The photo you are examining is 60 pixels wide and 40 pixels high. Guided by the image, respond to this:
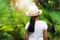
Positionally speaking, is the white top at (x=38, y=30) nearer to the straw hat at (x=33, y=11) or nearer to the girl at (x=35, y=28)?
the girl at (x=35, y=28)

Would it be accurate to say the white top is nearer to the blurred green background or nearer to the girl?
the girl

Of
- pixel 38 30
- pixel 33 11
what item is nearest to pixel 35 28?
pixel 38 30

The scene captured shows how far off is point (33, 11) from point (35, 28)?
25 cm

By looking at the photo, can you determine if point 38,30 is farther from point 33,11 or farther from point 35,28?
point 33,11

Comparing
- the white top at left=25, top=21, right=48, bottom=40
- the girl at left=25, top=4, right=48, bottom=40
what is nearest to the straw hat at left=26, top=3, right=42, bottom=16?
the girl at left=25, top=4, right=48, bottom=40

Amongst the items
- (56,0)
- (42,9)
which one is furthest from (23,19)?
(56,0)

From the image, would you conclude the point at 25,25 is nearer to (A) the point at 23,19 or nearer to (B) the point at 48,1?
(A) the point at 23,19

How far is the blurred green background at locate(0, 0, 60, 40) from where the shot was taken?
3.88 meters

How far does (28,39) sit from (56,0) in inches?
28.5

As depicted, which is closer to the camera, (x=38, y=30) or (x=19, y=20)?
(x=38, y=30)

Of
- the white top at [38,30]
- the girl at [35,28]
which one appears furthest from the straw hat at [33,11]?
the white top at [38,30]

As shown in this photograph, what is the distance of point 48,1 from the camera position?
12.9ft

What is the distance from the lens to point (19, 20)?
3.90 meters

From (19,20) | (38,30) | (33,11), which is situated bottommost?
(38,30)
